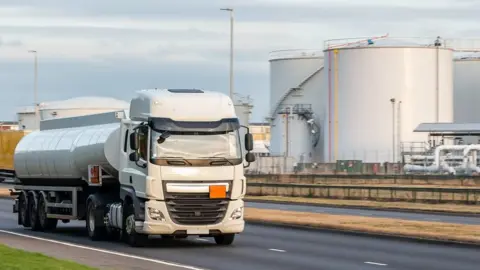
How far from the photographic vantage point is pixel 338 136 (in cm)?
9025

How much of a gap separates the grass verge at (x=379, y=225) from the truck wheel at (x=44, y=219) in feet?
21.8

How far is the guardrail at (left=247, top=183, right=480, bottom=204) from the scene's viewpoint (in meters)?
47.8

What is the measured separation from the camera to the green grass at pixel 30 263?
17.5 metres

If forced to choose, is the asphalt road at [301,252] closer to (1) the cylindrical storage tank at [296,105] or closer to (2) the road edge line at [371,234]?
(2) the road edge line at [371,234]

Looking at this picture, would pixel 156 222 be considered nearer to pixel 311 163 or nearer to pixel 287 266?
pixel 287 266

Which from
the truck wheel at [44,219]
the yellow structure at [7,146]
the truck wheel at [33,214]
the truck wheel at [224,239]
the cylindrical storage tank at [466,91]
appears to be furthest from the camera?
the cylindrical storage tank at [466,91]

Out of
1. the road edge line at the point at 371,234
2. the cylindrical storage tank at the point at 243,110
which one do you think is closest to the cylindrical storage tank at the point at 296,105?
the cylindrical storage tank at the point at 243,110

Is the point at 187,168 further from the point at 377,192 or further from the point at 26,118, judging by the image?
the point at 26,118

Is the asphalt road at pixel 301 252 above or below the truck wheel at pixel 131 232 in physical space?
below

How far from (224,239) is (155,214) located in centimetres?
221

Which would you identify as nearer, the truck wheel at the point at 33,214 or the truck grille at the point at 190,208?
the truck grille at the point at 190,208

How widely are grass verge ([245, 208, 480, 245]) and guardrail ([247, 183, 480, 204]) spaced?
10739 mm

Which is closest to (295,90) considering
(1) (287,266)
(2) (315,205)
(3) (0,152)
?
(3) (0,152)

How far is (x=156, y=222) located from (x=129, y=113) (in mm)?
3382
